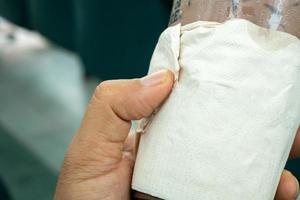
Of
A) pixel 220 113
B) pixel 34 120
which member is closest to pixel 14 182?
pixel 34 120

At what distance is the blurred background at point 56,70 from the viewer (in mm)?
1271

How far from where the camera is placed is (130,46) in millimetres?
1292

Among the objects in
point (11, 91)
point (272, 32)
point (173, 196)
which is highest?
point (272, 32)

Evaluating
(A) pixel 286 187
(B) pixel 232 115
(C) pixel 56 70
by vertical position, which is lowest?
(C) pixel 56 70

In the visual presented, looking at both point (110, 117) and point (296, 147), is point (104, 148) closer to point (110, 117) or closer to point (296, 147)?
point (110, 117)

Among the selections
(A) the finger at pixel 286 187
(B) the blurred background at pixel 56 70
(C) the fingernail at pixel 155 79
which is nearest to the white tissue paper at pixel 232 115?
(C) the fingernail at pixel 155 79

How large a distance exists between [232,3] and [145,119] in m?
0.17

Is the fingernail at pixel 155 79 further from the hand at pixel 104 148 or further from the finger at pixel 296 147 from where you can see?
the finger at pixel 296 147

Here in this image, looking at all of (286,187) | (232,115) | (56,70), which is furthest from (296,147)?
(56,70)

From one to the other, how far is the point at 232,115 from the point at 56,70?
2150mm

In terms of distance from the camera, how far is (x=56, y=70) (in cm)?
247

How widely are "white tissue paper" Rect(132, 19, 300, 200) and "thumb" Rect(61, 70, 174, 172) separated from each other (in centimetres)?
6

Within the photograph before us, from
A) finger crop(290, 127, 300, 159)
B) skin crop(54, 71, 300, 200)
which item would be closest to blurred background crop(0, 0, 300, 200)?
finger crop(290, 127, 300, 159)

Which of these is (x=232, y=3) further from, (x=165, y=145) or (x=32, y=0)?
(x=32, y=0)
